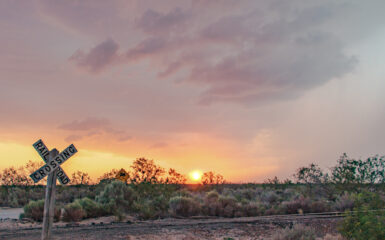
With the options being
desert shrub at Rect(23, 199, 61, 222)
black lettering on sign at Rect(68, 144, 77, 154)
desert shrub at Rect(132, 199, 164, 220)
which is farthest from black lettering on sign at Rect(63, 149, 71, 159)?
desert shrub at Rect(132, 199, 164, 220)

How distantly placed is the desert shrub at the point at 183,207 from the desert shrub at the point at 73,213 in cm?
581

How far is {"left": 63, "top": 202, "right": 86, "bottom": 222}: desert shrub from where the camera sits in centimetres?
2356

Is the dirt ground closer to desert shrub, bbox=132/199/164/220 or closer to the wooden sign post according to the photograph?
desert shrub, bbox=132/199/164/220

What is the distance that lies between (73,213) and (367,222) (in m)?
16.9

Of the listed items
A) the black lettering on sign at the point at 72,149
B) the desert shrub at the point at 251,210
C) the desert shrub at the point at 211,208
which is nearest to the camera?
the black lettering on sign at the point at 72,149

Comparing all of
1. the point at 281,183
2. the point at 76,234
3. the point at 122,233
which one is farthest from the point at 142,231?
the point at 281,183

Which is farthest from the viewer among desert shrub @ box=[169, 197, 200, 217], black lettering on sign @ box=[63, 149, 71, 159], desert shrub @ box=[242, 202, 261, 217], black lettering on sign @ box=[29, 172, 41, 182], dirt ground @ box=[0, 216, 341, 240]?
desert shrub @ box=[242, 202, 261, 217]

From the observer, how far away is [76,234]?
58.1 ft

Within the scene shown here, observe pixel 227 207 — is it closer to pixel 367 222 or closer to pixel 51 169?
pixel 367 222

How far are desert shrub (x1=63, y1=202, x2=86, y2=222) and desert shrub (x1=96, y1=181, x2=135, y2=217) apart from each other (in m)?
2.19

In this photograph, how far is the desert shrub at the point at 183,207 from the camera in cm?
2567

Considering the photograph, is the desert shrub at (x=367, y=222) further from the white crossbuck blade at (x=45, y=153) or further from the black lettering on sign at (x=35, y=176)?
the black lettering on sign at (x=35, y=176)

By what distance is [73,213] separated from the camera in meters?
23.7

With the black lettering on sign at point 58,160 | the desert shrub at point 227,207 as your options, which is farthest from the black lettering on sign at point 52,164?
the desert shrub at point 227,207
